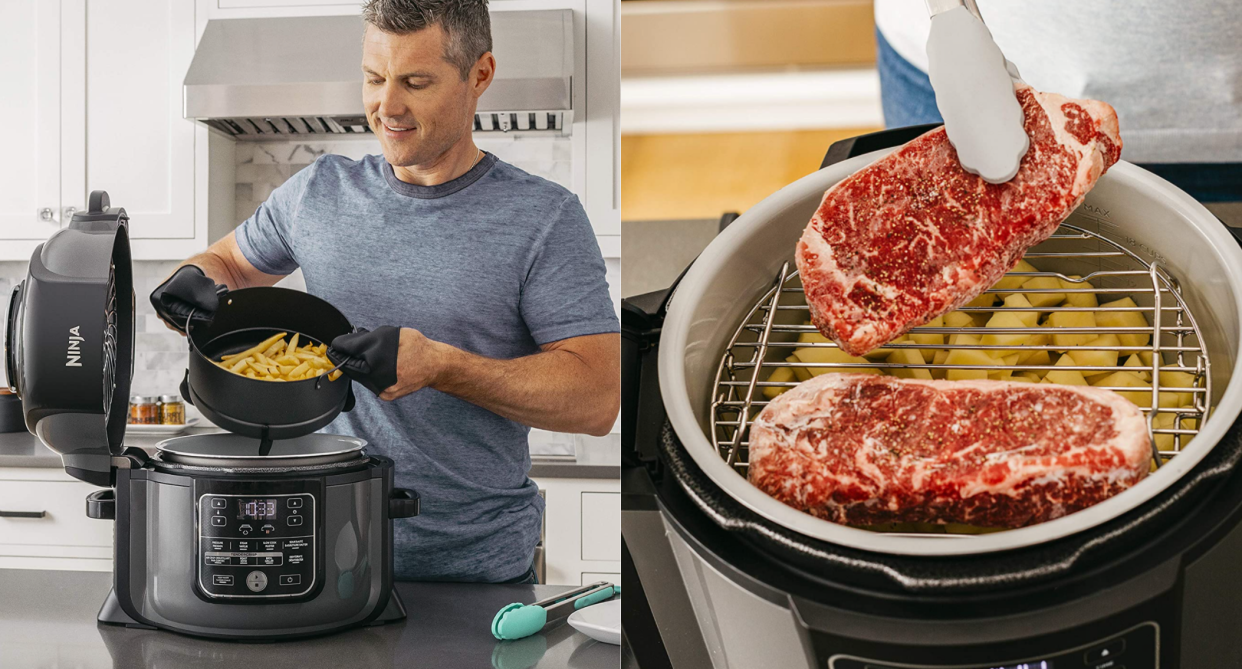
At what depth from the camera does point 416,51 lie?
2.79 feet

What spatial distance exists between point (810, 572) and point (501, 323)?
47 centimetres

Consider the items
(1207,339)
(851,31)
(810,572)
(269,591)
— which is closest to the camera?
(810,572)

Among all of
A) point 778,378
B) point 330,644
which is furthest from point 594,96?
point 330,644

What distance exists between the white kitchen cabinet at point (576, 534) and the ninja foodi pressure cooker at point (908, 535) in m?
0.29

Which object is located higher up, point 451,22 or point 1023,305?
point 451,22

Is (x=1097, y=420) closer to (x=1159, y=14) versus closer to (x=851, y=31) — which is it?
(x=1159, y=14)

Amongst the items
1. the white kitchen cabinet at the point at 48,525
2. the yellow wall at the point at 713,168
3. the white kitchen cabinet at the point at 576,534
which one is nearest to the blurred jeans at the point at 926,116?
the yellow wall at the point at 713,168

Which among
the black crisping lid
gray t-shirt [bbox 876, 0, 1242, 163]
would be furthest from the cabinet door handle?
gray t-shirt [bbox 876, 0, 1242, 163]

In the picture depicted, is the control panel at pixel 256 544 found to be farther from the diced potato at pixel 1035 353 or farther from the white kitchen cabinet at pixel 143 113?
the diced potato at pixel 1035 353

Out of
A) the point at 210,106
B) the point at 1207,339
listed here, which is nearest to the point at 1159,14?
the point at 1207,339

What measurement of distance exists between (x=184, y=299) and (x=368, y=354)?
0.21m

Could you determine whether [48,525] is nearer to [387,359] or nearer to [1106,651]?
[387,359]

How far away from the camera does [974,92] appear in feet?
1.65

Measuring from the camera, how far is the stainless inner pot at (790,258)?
453mm
